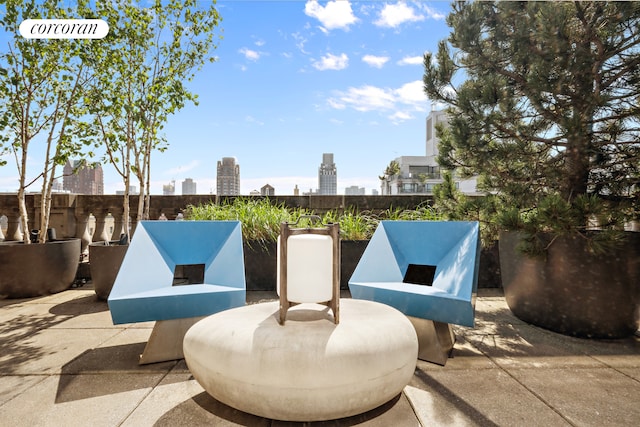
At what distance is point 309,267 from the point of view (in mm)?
1606

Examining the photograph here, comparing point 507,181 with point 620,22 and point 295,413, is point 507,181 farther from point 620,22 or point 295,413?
point 295,413

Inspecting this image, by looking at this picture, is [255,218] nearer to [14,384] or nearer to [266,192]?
[266,192]

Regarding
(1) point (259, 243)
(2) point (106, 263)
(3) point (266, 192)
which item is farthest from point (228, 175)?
(2) point (106, 263)

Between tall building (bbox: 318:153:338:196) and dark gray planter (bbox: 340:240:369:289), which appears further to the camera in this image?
tall building (bbox: 318:153:338:196)

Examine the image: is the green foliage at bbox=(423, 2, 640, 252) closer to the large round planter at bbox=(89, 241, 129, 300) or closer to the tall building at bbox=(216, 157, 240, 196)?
the large round planter at bbox=(89, 241, 129, 300)

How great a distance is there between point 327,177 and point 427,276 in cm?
14367

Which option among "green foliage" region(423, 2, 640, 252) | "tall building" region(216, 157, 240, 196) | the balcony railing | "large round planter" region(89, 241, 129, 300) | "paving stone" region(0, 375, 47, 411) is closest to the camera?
"paving stone" region(0, 375, 47, 411)

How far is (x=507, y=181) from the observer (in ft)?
11.1

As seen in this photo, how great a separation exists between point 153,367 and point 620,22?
4127mm

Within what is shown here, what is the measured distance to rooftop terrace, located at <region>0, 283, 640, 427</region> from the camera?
63.8 inches

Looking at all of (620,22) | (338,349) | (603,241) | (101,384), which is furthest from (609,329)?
(101,384)

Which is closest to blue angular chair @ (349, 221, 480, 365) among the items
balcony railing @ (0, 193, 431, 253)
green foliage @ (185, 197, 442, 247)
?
green foliage @ (185, 197, 442, 247)

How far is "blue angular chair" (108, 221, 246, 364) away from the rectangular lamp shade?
2.93 ft

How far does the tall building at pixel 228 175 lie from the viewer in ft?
203
